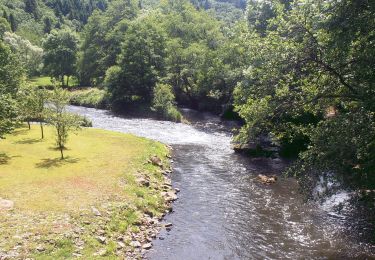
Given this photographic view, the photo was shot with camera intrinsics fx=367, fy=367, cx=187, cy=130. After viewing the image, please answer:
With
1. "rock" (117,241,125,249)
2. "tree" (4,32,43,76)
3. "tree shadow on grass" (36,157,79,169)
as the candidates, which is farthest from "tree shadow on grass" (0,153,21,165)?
"tree" (4,32,43,76)

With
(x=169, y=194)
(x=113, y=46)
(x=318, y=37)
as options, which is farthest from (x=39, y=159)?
(x=113, y=46)

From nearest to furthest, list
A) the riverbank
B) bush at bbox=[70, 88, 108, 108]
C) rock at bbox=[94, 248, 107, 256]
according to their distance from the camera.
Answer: rock at bbox=[94, 248, 107, 256] < the riverbank < bush at bbox=[70, 88, 108, 108]

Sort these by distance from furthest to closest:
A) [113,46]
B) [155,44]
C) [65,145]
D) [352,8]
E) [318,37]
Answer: [113,46]
[155,44]
[65,145]
[318,37]
[352,8]

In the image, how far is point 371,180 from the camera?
19.6 m

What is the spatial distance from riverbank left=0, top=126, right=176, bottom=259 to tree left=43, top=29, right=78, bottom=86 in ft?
253

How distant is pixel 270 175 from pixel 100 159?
18.1 meters

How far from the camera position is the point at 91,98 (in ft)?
305

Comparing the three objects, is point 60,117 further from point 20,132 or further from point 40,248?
point 40,248

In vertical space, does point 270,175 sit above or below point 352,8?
below

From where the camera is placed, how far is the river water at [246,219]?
23.3 metres

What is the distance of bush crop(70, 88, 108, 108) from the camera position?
8900 cm

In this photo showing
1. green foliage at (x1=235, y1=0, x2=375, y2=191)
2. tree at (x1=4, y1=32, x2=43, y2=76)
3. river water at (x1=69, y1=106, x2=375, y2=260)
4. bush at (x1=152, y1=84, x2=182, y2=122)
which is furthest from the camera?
tree at (x1=4, y1=32, x2=43, y2=76)

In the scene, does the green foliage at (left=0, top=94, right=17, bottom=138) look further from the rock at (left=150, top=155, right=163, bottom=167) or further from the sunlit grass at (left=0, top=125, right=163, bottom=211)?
the rock at (left=150, top=155, right=163, bottom=167)

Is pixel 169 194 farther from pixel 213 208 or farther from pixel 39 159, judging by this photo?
pixel 39 159
